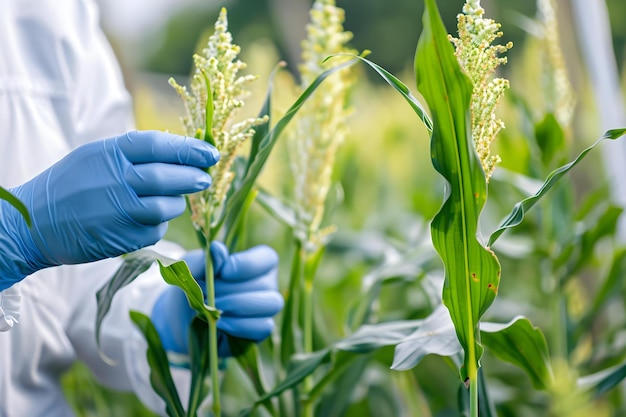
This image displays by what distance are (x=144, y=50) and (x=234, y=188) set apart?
19.7 metres

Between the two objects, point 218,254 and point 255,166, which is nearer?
point 255,166

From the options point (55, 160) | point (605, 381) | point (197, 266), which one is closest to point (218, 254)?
point (197, 266)

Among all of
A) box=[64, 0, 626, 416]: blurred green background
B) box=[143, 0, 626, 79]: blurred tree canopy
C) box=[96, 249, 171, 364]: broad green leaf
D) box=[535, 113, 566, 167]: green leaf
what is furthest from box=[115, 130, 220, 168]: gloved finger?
box=[143, 0, 626, 79]: blurred tree canopy

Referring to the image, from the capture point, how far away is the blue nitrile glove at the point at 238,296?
986mm

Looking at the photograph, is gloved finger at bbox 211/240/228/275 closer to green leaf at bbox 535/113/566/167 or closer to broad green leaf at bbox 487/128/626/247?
broad green leaf at bbox 487/128/626/247

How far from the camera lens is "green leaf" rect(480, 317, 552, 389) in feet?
2.69

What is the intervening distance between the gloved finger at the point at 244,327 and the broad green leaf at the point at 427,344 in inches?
10.0

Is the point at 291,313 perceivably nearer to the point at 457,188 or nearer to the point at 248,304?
the point at 248,304

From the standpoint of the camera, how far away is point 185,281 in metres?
0.78

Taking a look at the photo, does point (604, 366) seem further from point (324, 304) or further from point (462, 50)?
point (462, 50)

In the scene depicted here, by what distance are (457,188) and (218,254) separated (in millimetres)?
374

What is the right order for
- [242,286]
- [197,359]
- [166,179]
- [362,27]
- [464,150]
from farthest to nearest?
[362,27] < [242,286] < [197,359] < [166,179] < [464,150]

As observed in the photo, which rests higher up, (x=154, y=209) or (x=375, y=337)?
(x=154, y=209)

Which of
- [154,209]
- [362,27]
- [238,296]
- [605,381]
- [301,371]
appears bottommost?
[605,381]
